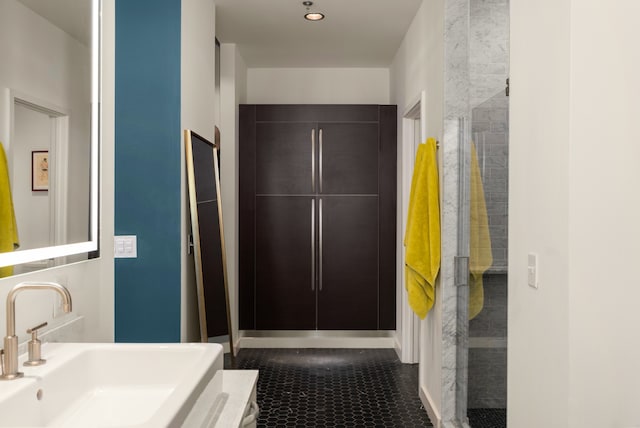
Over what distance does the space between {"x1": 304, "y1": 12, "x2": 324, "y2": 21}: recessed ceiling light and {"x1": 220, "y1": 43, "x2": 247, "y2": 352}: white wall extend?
93 centimetres

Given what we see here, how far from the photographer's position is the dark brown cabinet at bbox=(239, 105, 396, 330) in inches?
198

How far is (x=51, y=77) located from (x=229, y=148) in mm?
3037

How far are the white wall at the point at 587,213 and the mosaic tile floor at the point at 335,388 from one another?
1843mm

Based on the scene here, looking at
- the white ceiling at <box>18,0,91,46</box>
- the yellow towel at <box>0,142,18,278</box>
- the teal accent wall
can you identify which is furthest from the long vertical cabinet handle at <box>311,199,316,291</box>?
the yellow towel at <box>0,142,18,278</box>

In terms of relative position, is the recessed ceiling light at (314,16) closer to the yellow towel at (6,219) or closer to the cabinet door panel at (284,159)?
the cabinet door panel at (284,159)

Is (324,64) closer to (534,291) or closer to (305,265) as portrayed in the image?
(305,265)

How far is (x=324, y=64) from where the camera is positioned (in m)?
5.38

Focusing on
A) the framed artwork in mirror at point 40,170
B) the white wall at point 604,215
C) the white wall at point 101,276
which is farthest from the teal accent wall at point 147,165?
the white wall at point 604,215

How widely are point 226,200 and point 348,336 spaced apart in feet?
5.52

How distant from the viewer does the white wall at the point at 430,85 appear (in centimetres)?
321

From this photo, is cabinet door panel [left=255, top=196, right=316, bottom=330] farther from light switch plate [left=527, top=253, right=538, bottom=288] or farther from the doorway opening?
light switch plate [left=527, top=253, right=538, bottom=288]

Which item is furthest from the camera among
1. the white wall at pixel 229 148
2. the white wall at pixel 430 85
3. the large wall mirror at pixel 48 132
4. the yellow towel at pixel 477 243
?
the white wall at pixel 229 148

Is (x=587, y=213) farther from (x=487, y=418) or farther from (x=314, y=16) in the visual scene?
(x=314, y=16)

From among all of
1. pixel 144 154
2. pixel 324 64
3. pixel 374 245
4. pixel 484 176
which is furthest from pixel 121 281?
pixel 324 64
